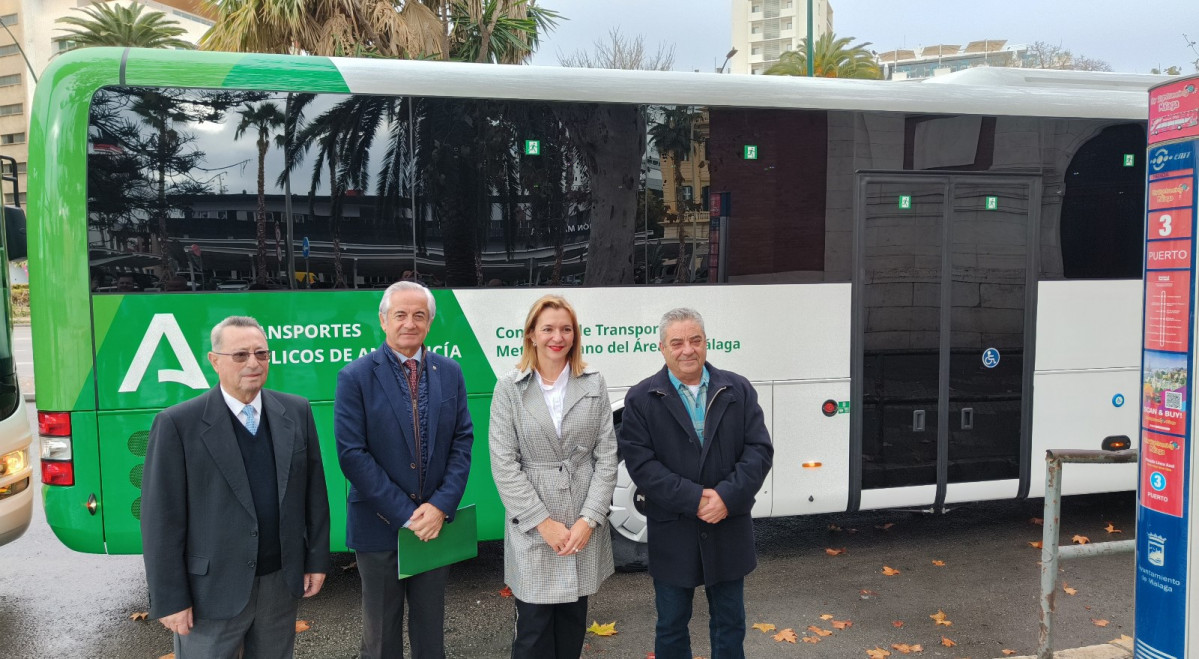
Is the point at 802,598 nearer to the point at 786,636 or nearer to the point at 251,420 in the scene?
the point at 786,636

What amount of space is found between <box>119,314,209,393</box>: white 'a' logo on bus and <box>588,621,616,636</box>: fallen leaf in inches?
107

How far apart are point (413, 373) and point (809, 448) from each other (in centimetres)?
333

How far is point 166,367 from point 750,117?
400cm

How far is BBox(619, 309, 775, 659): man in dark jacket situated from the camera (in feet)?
11.9

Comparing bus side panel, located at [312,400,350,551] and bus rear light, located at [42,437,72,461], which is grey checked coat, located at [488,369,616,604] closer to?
bus side panel, located at [312,400,350,551]

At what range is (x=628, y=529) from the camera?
19.7 feet

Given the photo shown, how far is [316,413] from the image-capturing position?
5184 millimetres

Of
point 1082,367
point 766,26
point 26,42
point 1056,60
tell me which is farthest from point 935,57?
point 1082,367

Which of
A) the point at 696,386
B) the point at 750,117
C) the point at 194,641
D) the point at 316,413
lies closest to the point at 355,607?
the point at 316,413

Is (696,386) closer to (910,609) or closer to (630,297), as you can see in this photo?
(630,297)

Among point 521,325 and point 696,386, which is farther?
point 521,325

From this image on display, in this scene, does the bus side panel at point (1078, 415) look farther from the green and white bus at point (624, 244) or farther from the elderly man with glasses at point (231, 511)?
the elderly man with glasses at point (231, 511)

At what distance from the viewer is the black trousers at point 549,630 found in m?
3.64

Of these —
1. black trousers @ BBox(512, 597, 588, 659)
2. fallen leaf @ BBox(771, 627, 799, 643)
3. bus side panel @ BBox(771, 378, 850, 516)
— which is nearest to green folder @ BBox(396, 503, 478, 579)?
black trousers @ BBox(512, 597, 588, 659)
